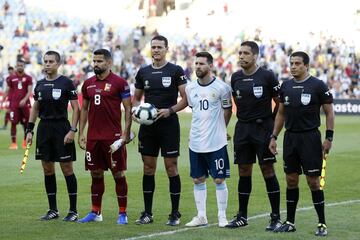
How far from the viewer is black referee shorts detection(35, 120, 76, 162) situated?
498 inches

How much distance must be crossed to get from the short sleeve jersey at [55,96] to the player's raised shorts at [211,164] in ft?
6.12

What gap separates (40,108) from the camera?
12.9 meters

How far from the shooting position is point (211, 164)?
12.1 meters

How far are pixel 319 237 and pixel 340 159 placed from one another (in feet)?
35.8

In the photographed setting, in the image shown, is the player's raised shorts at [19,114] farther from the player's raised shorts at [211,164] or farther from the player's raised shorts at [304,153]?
the player's raised shorts at [304,153]

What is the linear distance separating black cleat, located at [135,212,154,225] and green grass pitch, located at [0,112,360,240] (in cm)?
9

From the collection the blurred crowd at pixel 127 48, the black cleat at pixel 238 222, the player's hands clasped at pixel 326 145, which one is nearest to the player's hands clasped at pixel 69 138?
the black cleat at pixel 238 222

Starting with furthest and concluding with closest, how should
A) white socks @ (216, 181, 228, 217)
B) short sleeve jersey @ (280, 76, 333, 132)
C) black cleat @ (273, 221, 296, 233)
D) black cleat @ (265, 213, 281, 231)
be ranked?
white socks @ (216, 181, 228, 217) → black cleat @ (265, 213, 281, 231) → black cleat @ (273, 221, 296, 233) → short sleeve jersey @ (280, 76, 333, 132)

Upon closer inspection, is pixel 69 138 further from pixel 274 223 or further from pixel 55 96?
pixel 274 223

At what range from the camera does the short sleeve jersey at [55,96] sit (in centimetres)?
1269

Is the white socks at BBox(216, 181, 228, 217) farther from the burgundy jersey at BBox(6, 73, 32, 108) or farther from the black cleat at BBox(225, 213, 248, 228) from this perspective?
the burgundy jersey at BBox(6, 73, 32, 108)

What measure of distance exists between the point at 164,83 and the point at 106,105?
813 millimetres

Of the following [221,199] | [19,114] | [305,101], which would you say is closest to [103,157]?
[221,199]

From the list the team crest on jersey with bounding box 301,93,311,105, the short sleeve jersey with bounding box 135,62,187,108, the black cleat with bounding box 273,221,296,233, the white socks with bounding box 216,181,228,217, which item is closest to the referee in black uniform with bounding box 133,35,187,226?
the short sleeve jersey with bounding box 135,62,187,108
